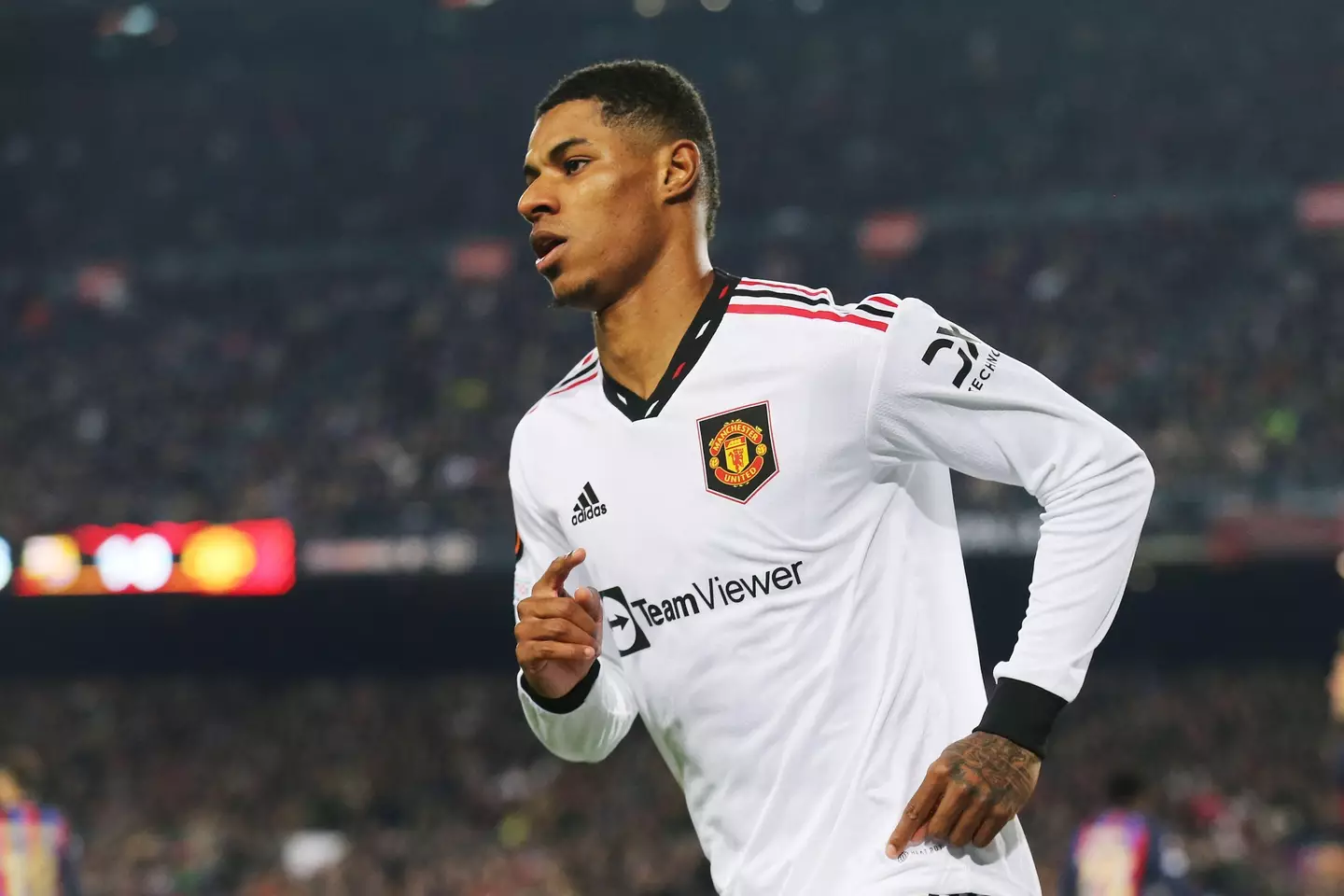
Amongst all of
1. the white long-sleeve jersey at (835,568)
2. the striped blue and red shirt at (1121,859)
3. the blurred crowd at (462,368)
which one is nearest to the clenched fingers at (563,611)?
the white long-sleeve jersey at (835,568)

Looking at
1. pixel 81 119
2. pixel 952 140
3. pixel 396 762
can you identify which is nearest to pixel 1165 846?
pixel 396 762

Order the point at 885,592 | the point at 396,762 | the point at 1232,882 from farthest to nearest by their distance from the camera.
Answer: the point at 396,762 < the point at 1232,882 < the point at 885,592

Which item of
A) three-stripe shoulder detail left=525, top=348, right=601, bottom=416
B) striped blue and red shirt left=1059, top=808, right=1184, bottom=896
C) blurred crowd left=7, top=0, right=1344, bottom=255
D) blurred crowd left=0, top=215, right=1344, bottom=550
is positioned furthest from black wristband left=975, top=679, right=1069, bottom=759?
blurred crowd left=7, top=0, right=1344, bottom=255

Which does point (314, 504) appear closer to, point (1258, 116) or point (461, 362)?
point (461, 362)

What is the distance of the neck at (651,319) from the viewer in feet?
8.81

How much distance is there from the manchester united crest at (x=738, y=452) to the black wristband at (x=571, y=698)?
1.33 ft

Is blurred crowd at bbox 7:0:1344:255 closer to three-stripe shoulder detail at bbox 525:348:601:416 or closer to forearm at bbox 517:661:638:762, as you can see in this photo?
three-stripe shoulder detail at bbox 525:348:601:416

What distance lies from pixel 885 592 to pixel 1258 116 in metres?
24.9

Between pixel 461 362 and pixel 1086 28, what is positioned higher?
pixel 1086 28

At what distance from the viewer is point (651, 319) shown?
8.87 feet

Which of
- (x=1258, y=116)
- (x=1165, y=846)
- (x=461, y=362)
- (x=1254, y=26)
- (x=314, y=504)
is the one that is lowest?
(x=1165, y=846)

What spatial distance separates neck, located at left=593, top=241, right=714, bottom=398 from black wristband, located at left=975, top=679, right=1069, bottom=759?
769mm

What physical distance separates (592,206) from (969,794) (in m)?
1.14

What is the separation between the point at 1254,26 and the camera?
1050 inches
